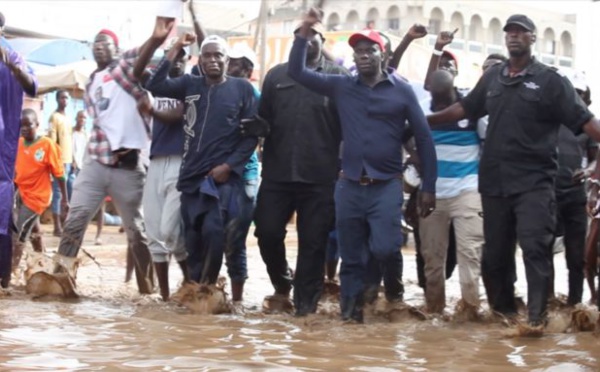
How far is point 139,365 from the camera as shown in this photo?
567 cm

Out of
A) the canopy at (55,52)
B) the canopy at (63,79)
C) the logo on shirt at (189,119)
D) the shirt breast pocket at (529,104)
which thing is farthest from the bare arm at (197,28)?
the canopy at (55,52)

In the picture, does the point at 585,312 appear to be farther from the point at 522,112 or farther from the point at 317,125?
the point at 317,125

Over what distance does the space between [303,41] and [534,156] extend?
5.35 feet

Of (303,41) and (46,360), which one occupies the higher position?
(303,41)

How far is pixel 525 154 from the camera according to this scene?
7418mm

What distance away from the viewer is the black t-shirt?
7340 millimetres

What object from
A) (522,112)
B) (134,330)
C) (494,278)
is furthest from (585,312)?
(134,330)

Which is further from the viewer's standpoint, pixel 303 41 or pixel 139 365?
pixel 303 41

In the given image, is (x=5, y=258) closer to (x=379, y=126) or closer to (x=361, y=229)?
(x=361, y=229)

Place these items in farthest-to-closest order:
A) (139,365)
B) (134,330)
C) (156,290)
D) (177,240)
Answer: (156,290) < (177,240) < (134,330) < (139,365)

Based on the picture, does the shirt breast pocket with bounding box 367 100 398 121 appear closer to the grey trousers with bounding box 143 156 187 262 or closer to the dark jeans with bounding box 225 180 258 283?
the dark jeans with bounding box 225 180 258 283

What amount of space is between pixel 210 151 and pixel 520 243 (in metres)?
2.22

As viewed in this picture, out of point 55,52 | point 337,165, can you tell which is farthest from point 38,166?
point 55,52

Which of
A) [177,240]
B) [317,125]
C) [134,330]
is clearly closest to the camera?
[134,330]
